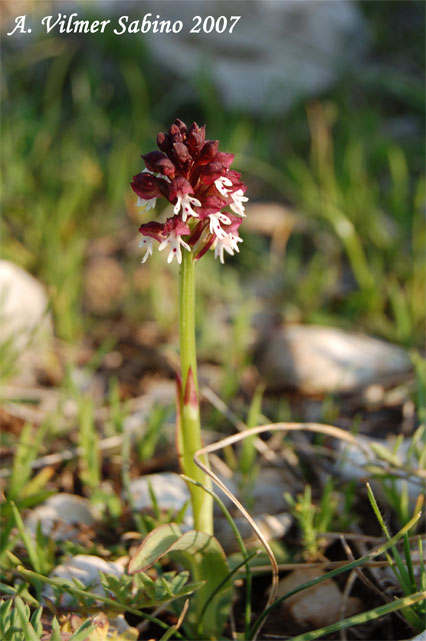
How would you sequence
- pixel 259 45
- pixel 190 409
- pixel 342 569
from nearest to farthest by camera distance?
pixel 342 569
pixel 190 409
pixel 259 45

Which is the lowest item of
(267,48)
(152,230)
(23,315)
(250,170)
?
(23,315)

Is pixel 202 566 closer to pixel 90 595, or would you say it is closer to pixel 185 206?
pixel 90 595

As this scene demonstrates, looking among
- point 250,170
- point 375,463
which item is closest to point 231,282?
point 250,170

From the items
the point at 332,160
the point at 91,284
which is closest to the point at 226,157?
the point at 91,284

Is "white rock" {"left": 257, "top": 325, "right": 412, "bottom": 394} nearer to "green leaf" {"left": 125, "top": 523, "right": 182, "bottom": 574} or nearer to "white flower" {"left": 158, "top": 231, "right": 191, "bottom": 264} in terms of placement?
"green leaf" {"left": 125, "top": 523, "right": 182, "bottom": 574}

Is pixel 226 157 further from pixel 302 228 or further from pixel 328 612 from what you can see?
pixel 302 228

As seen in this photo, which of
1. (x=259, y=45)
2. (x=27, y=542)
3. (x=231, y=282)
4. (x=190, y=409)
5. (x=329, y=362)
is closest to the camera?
(x=190, y=409)

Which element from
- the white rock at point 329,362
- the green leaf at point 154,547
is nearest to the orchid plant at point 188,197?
the green leaf at point 154,547
